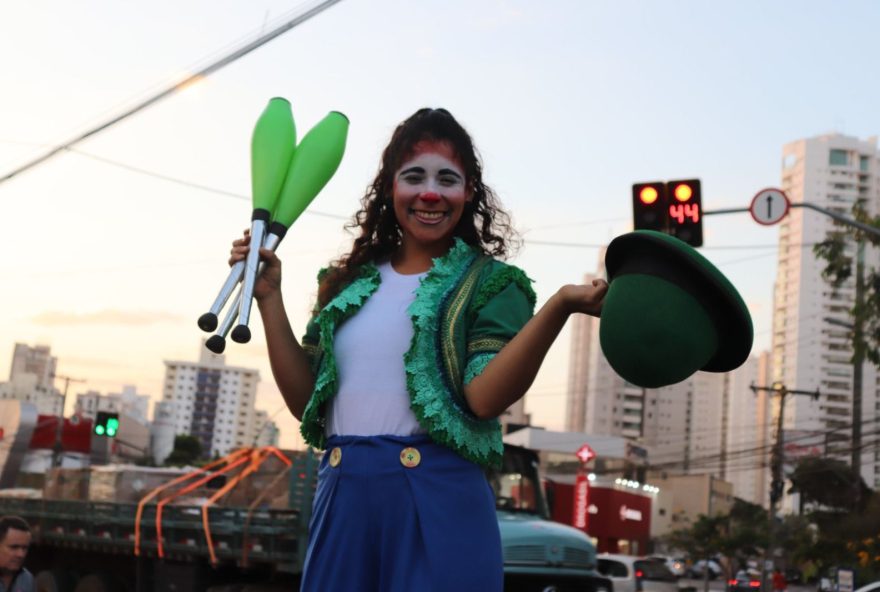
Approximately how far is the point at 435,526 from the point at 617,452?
89434 millimetres

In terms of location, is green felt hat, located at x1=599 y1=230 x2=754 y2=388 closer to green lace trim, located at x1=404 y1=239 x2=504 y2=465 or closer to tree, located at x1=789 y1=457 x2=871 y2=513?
green lace trim, located at x1=404 y1=239 x2=504 y2=465

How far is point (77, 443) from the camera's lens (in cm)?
4922

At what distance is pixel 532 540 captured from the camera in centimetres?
1122

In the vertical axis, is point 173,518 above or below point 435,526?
below

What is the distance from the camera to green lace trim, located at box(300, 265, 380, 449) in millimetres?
2768

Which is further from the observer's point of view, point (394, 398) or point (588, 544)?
point (588, 544)

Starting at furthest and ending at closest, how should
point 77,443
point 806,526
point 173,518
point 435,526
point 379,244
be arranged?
point 806,526 → point 77,443 → point 173,518 → point 379,244 → point 435,526

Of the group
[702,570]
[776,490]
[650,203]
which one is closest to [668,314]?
[650,203]

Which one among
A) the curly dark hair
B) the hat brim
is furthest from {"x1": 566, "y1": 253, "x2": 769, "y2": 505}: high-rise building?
the hat brim

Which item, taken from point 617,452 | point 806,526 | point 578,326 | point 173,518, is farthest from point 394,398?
point 578,326

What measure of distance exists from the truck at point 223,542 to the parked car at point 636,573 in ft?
35.0

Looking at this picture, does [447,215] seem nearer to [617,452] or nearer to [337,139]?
[337,139]

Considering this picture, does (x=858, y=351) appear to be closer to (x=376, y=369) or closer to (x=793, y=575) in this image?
(x=376, y=369)

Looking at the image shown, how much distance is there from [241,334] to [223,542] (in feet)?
24.6
